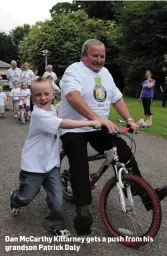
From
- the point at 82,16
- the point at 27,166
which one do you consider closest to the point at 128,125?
the point at 27,166

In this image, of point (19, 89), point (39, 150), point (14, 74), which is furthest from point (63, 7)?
point (39, 150)

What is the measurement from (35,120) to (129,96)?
30.7 m

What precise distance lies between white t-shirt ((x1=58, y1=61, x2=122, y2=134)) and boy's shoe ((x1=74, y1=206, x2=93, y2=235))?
2.92ft

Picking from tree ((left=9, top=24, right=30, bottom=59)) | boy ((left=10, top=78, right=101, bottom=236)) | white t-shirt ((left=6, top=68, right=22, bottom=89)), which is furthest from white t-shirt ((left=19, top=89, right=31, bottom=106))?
tree ((left=9, top=24, right=30, bottom=59))

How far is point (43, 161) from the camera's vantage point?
388 centimetres

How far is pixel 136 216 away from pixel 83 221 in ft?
2.00

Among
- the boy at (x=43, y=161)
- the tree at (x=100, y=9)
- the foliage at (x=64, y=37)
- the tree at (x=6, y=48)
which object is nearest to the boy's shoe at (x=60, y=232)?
the boy at (x=43, y=161)

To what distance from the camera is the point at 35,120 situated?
3779 millimetres

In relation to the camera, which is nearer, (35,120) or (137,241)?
(137,241)

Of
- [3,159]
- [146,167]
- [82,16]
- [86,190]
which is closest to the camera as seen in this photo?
[86,190]

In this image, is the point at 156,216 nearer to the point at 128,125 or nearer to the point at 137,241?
the point at 137,241

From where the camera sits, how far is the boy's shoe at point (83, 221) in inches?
140

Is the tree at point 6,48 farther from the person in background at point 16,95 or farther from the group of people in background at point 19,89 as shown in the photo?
the person in background at point 16,95

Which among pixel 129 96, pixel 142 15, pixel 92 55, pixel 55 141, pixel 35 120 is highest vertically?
pixel 142 15
